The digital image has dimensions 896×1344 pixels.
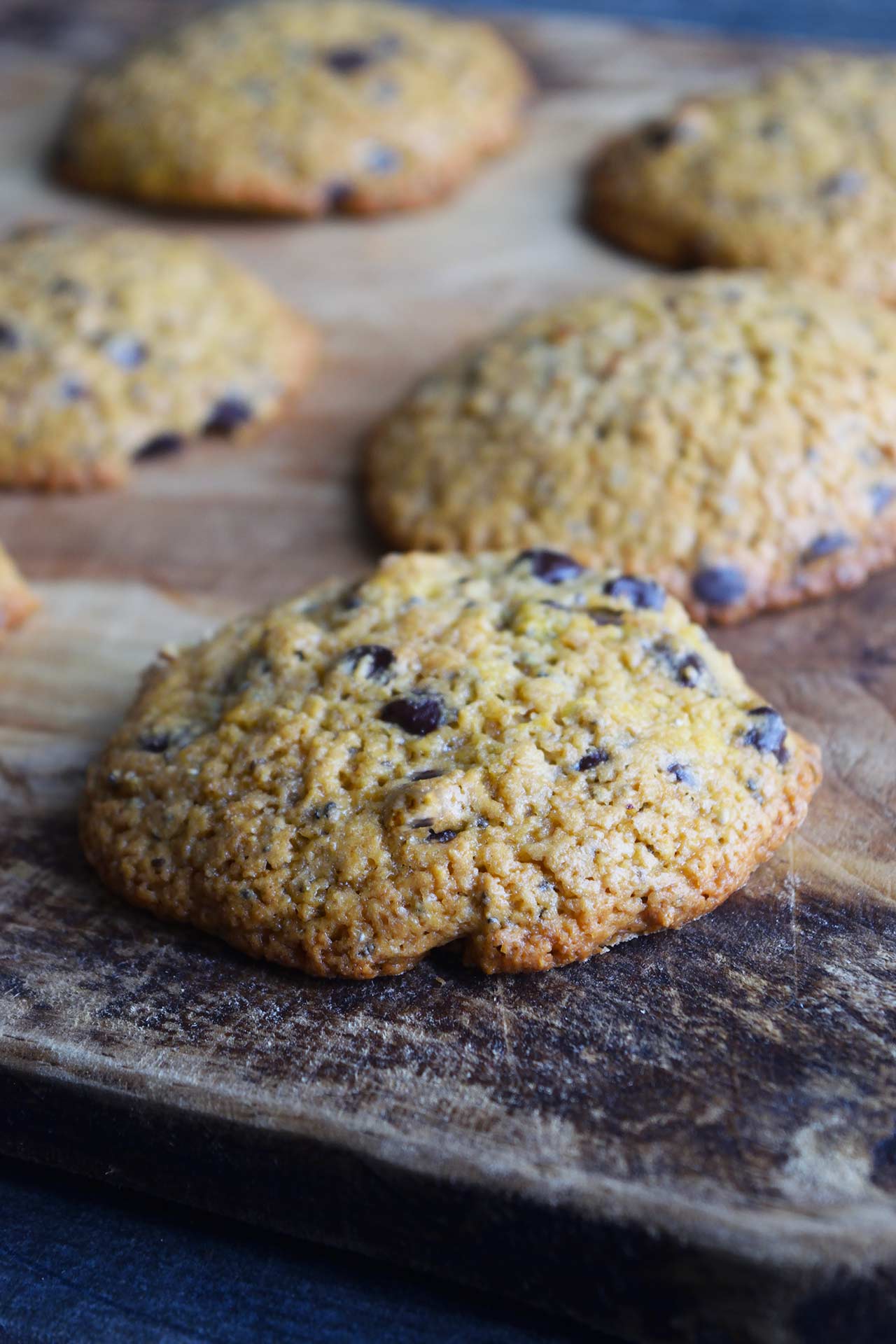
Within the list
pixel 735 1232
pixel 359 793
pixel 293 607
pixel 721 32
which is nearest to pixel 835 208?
pixel 721 32

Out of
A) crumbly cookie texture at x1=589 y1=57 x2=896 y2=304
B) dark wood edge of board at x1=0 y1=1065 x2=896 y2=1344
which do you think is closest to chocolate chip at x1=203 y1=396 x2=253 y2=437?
crumbly cookie texture at x1=589 y1=57 x2=896 y2=304

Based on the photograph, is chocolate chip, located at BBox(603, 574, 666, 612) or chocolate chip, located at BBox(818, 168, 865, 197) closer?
chocolate chip, located at BBox(603, 574, 666, 612)

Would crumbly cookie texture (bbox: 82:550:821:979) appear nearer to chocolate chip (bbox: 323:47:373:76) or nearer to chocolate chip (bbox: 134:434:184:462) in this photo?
→ chocolate chip (bbox: 134:434:184:462)

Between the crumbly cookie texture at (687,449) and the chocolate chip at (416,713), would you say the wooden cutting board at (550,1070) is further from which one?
the chocolate chip at (416,713)

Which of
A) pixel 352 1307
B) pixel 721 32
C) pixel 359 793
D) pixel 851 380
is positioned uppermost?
pixel 721 32

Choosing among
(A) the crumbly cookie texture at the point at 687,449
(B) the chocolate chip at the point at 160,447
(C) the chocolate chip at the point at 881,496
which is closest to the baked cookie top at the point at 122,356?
(B) the chocolate chip at the point at 160,447

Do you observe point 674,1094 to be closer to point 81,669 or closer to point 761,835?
point 761,835

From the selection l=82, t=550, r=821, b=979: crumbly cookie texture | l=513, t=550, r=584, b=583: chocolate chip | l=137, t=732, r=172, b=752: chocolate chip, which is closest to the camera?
l=82, t=550, r=821, b=979: crumbly cookie texture
